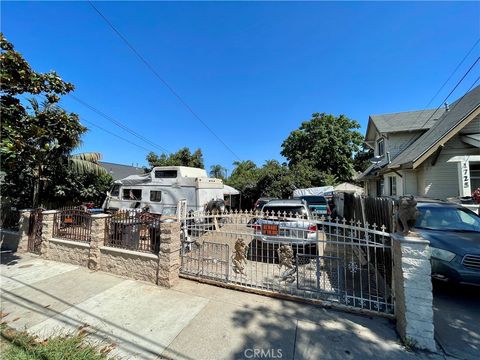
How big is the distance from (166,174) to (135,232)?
22.1 ft

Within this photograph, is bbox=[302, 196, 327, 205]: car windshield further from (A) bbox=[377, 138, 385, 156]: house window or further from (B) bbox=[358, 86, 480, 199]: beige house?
(A) bbox=[377, 138, 385, 156]: house window

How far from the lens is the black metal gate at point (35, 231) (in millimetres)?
6943

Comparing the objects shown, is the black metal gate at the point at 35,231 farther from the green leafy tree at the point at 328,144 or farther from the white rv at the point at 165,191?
the green leafy tree at the point at 328,144

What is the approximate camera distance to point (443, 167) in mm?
9148

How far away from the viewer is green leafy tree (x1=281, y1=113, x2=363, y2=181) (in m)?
28.1

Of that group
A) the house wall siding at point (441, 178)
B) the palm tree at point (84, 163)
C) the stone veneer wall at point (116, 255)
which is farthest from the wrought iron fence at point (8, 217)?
the house wall siding at point (441, 178)

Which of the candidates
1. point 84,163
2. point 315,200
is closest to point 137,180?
point 84,163

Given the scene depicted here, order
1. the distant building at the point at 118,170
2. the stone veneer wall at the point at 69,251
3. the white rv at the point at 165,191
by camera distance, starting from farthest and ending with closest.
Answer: the distant building at the point at 118,170 < the white rv at the point at 165,191 < the stone veneer wall at the point at 69,251

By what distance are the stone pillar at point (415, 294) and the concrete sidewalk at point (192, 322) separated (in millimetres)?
172

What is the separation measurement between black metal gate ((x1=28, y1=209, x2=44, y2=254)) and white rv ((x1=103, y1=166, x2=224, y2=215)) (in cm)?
468

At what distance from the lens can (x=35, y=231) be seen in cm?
703

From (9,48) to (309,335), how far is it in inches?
353

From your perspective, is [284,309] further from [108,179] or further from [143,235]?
[108,179]

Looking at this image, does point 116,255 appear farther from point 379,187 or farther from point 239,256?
point 379,187
